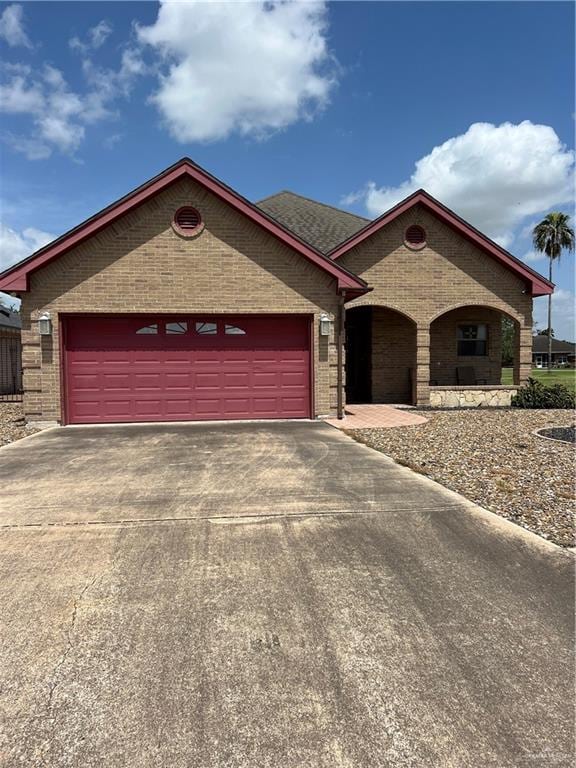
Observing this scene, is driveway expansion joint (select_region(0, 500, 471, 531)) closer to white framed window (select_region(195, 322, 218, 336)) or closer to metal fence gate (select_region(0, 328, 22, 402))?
white framed window (select_region(195, 322, 218, 336))

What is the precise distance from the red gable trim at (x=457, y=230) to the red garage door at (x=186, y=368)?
3.95m

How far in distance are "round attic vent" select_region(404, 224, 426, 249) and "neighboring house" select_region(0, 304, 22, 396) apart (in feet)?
52.2

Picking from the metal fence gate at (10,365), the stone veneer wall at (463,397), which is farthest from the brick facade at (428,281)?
the metal fence gate at (10,365)

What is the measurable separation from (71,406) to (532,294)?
44.8 feet

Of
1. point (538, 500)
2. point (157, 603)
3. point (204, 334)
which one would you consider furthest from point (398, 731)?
point (204, 334)

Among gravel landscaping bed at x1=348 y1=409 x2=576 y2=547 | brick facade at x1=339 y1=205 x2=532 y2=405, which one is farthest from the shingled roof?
gravel landscaping bed at x1=348 y1=409 x2=576 y2=547

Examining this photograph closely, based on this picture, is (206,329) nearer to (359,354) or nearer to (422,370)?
(422,370)

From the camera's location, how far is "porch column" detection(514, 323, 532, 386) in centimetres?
1576

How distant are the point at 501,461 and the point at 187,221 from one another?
333 inches

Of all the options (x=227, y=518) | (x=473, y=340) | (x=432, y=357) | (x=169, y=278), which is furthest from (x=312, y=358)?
(x=473, y=340)

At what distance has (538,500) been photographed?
5.67 metres

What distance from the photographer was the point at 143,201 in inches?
444

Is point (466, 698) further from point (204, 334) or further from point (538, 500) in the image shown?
point (204, 334)

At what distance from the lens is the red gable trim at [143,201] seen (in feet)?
35.7
